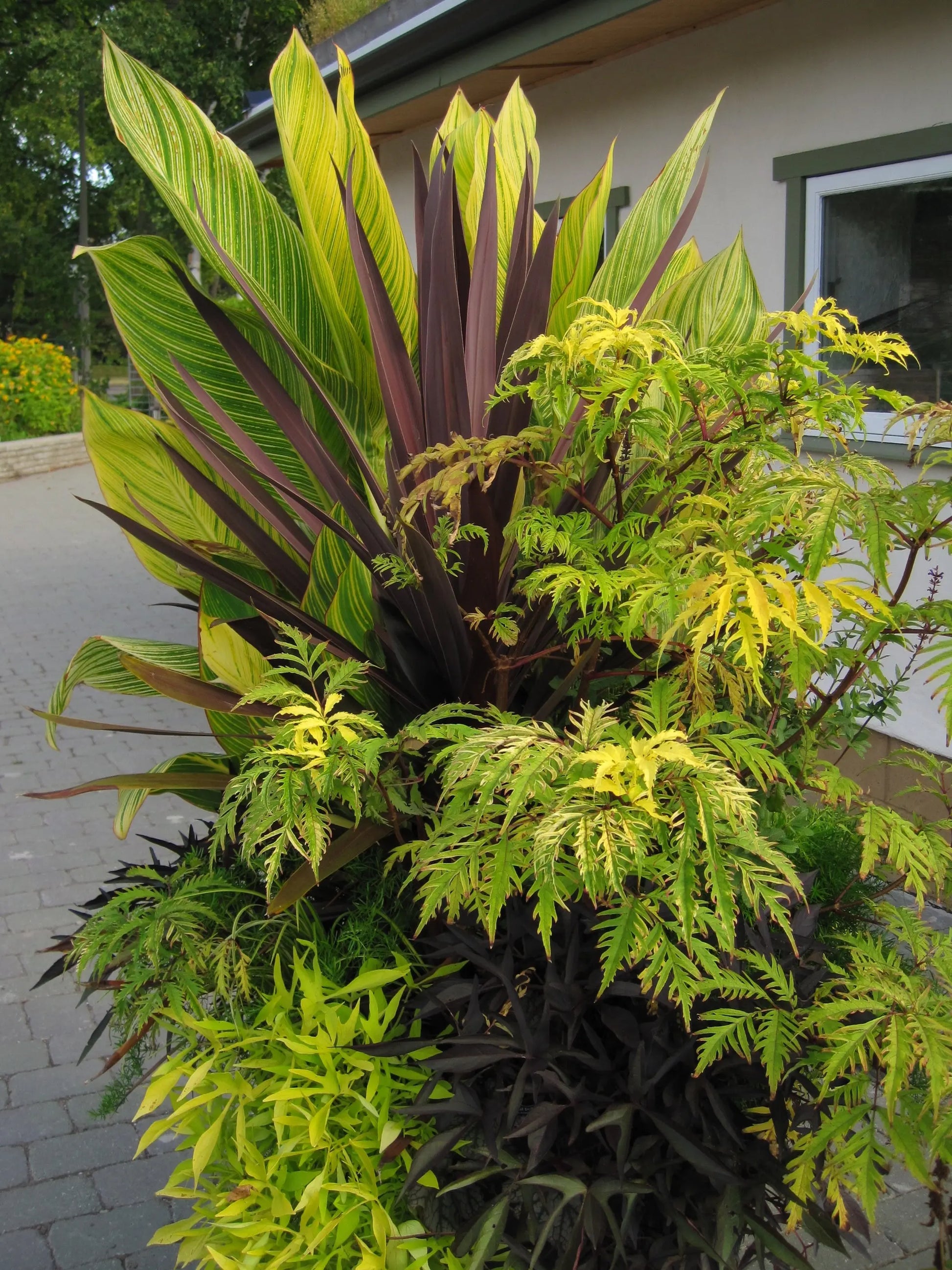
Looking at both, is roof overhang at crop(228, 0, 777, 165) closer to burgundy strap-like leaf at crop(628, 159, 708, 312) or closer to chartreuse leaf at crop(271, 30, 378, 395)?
burgundy strap-like leaf at crop(628, 159, 708, 312)

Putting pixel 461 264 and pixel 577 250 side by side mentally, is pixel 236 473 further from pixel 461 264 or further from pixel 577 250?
pixel 577 250

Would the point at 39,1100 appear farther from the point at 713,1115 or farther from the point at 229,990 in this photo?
the point at 713,1115

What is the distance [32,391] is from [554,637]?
18111mm

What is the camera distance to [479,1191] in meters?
1.85

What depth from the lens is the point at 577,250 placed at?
7.79ft

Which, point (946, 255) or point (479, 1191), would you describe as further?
point (946, 255)

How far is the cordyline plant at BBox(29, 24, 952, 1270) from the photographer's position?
1.43 metres

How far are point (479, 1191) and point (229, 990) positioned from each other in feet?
1.77

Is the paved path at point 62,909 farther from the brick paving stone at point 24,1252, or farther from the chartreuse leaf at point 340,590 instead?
the chartreuse leaf at point 340,590

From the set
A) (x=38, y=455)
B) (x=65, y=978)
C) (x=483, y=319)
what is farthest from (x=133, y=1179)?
(x=38, y=455)

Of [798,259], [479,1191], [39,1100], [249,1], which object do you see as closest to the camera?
[479,1191]

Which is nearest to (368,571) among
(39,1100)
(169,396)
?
(169,396)

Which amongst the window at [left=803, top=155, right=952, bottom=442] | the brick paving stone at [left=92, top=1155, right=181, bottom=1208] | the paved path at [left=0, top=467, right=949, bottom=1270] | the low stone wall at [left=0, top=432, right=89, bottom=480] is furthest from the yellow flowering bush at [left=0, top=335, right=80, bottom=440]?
the brick paving stone at [left=92, top=1155, right=181, bottom=1208]

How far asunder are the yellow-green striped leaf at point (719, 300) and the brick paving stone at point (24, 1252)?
2.55 m
